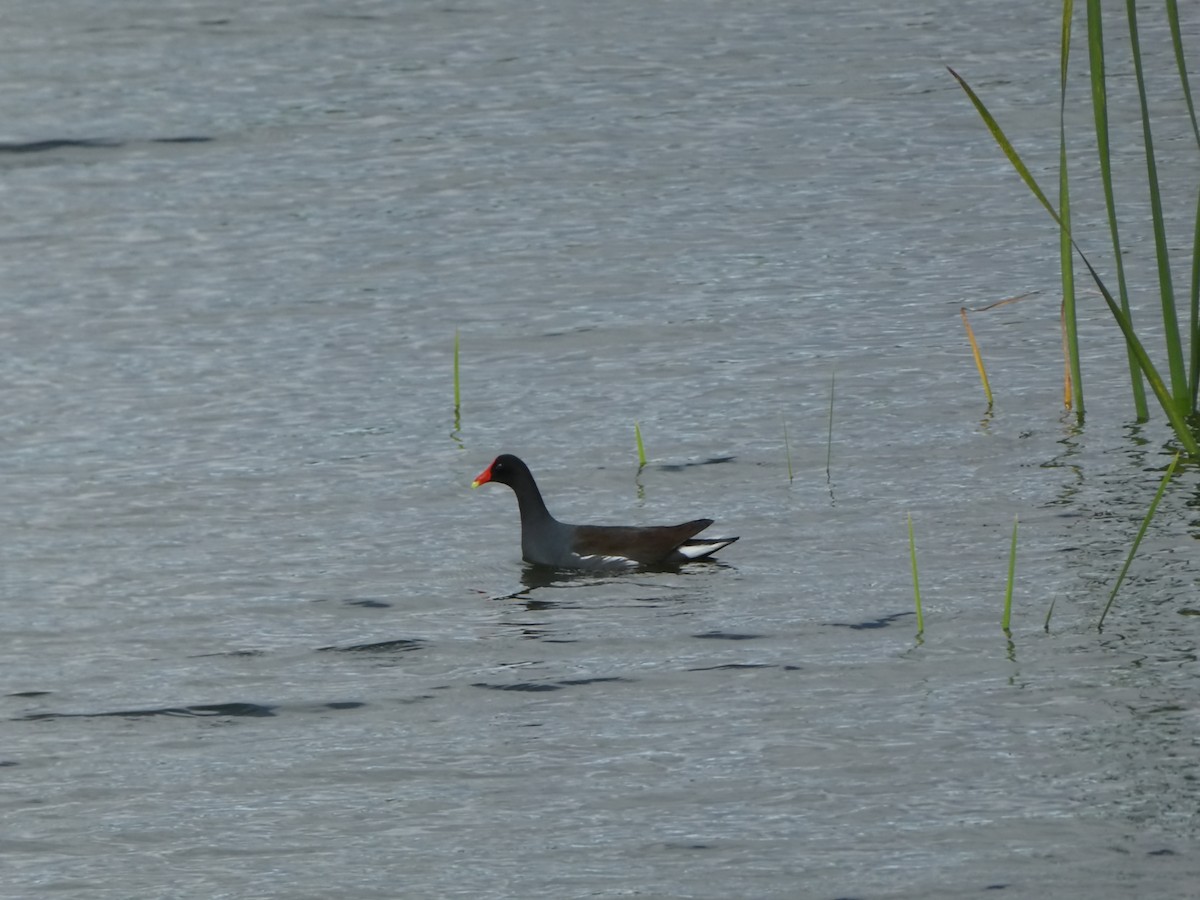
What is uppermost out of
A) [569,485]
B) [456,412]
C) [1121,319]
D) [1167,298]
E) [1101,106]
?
[1101,106]

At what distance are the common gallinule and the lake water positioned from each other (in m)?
0.13

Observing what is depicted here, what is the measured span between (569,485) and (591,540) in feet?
4.53

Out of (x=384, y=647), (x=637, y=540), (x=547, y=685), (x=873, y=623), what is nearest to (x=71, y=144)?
(x=637, y=540)

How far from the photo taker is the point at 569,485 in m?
12.0

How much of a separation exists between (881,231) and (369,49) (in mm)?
8823

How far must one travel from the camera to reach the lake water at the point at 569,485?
7.31m

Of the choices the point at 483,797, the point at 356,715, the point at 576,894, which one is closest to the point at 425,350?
the point at 356,715

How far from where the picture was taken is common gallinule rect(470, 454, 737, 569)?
10383 mm

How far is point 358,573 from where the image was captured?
1049 centimetres

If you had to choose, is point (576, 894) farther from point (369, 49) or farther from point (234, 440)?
point (369, 49)

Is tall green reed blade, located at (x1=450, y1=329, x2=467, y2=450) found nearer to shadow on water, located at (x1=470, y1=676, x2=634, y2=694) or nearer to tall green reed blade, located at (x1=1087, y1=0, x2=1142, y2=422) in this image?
shadow on water, located at (x1=470, y1=676, x2=634, y2=694)

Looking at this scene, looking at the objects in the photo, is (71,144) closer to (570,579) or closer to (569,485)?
(569,485)

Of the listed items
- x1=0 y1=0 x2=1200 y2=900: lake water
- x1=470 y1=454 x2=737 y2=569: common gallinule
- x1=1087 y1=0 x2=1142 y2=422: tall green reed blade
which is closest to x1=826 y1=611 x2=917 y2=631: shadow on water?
x1=0 y1=0 x2=1200 y2=900: lake water

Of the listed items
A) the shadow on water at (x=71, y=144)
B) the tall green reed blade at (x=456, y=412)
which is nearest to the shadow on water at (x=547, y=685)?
the tall green reed blade at (x=456, y=412)
